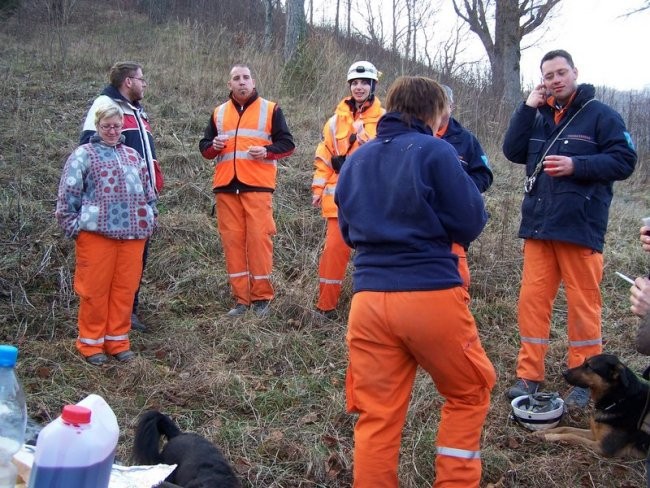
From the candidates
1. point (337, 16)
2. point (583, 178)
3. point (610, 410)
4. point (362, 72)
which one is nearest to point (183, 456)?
point (610, 410)

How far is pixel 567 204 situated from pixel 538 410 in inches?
52.5

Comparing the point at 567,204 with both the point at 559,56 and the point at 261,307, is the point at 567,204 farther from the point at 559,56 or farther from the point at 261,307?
the point at 261,307

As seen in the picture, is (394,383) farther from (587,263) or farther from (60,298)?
(60,298)

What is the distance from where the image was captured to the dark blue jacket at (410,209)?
8.39 feet

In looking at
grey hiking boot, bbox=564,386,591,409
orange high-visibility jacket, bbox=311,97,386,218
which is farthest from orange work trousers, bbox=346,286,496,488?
orange high-visibility jacket, bbox=311,97,386,218

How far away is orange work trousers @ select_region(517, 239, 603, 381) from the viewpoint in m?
3.93

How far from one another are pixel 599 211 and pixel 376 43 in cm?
1252

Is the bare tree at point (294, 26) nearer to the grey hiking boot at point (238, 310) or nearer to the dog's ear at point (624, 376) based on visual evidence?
the grey hiking boot at point (238, 310)

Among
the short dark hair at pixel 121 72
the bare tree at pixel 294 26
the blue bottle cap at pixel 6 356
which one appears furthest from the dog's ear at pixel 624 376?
the bare tree at pixel 294 26

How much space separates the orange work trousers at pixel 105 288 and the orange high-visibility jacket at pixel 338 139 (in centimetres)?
163

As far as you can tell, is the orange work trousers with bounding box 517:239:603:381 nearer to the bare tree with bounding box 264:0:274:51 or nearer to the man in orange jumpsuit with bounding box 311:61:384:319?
the man in orange jumpsuit with bounding box 311:61:384:319

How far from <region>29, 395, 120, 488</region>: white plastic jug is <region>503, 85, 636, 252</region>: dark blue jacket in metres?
3.25

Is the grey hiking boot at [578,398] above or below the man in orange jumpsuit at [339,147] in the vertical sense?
below

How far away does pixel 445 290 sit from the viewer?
8.47 ft
